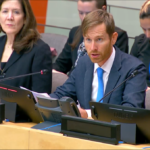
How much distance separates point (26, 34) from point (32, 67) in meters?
0.31

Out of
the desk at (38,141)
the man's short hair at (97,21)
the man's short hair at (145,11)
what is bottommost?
the desk at (38,141)

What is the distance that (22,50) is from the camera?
123 inches

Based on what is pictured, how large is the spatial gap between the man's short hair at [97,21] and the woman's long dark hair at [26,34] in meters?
0.64

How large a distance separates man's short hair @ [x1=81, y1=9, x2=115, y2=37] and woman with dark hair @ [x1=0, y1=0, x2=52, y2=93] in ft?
1.86

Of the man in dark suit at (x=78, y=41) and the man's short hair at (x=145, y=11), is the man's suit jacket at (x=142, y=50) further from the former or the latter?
the man's short hair at (x=145, y=11)

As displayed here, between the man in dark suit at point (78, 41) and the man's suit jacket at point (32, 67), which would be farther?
the man in dark suit at point (78, 41)

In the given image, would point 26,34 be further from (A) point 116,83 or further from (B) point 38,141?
(B) point 38,141

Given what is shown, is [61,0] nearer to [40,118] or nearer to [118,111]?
[40,118]

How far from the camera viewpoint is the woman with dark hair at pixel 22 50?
3.05m

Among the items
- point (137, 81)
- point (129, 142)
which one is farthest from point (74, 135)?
point (137, 81)

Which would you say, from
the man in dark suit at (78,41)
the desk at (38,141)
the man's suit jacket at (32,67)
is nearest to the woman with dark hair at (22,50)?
the man's suit jacket at (32,67)

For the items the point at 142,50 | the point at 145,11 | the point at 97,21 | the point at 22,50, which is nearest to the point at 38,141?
the point at 97,21

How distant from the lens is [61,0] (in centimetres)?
573

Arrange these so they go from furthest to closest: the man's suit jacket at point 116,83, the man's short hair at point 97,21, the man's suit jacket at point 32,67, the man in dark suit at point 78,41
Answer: the man in dark suit at point 78,41 < the man's suit jacket at point 32,67 < the man's short hair at point 97,21 < the man's suit jacket at point 116,83
